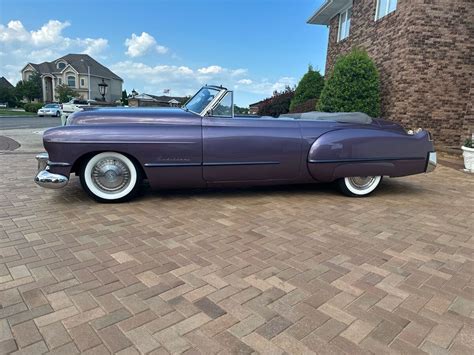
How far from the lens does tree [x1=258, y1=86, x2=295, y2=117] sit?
1659 centimetres

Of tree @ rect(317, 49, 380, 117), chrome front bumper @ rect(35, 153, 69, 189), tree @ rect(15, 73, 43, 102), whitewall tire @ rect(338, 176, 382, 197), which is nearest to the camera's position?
chrome front bumper @ rect(35, 153, 69, 189)

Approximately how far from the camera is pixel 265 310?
6.72 feet

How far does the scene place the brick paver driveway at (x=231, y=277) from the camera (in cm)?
181

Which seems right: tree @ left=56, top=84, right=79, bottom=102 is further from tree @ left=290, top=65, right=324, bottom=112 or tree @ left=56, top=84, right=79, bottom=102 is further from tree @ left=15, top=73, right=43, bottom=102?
tree @ left=290, top=65, right=324, bottom=112

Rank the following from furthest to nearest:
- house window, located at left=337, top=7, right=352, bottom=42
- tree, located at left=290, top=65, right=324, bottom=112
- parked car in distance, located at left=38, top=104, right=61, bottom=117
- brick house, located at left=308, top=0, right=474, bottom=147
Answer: parked car in distance, located at left=38, top=104, right=61, bottom=117 < tree, located at left=290, top=65, right=324, bottom=112 < house window, located at left=337, top=7, right=352, bottom=42 < brick house, located at left=308, top=0, right=474, bottom=147

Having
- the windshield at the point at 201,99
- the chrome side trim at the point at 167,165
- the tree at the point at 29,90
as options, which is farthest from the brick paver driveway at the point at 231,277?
the tree at the point at 29,90

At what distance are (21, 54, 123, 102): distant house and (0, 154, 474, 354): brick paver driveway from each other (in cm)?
6288

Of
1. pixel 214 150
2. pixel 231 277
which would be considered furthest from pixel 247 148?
pixel 231 277

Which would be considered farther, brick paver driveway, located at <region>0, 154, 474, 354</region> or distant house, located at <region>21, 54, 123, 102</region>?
distant house, located at <region>21, 54, 123, 102</region>

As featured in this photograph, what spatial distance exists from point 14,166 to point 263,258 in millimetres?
5421

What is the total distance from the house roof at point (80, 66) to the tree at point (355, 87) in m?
61.2

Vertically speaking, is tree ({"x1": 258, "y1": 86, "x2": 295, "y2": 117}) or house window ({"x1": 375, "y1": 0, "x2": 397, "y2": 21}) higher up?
house window ({"x1": 375, "y1": 0, "x2": 397, "y2": 21})

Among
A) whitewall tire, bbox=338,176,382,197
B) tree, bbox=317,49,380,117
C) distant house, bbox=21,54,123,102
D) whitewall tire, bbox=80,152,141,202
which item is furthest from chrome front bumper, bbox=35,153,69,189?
distant house, bbox=21,54,123,102

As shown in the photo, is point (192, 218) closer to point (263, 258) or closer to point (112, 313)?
point (263, 258)
